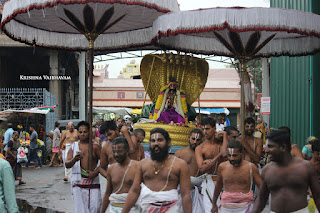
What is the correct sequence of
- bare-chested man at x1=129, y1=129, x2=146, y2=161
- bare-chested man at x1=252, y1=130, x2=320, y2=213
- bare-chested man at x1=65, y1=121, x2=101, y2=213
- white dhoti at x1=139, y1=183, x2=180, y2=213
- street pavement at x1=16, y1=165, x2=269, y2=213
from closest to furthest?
bare-chested man at x1=252, y1=130, x2=320, y2=213 < white dhoti at x1=139, y1=183, x2=180, y2=213 < bare-chested man at x1=65, y1=121, x2=101, y2=213 < bare-chested man at x1=129, y1=129, x2=146, y2=161 < street pavement at x1=16, y1=165, x2=269, y2=213

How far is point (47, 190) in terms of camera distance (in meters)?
13.2

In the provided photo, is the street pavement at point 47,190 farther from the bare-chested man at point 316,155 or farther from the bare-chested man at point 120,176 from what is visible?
the bare-chested man at point 120,176

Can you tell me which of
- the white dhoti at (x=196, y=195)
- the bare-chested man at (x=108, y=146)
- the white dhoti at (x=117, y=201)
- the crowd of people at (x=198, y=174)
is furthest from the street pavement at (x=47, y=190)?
the white dhoti at (x=117, y=201)

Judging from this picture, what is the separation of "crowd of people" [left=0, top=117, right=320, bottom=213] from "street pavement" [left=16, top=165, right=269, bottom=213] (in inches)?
109

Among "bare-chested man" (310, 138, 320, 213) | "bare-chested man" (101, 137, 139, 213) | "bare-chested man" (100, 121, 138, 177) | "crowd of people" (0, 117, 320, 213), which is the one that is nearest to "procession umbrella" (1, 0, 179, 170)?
"bare-chested man" (100, 121, 138, 177)

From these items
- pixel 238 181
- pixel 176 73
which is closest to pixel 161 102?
pixel 176 73

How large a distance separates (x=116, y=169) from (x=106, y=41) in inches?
195

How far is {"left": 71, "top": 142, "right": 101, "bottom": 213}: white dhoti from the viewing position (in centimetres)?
749

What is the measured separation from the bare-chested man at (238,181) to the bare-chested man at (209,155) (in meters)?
0.91

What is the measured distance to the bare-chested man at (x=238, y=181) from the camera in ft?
20.4

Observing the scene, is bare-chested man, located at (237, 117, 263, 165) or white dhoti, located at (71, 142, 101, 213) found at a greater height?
bare-chested man, located at (237, 117, 263, 165)

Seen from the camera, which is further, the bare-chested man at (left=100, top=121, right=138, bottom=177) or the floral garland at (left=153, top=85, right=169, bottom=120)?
the floral garland at (left=153, top=85, right=169, bottom=120)

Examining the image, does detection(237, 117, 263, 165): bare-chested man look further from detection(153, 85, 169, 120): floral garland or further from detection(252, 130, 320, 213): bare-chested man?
detection(153, 85, 169, 120): floral garland

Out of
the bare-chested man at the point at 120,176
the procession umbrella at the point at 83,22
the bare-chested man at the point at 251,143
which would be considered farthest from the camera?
the bare-chested man at the point at 251,143
